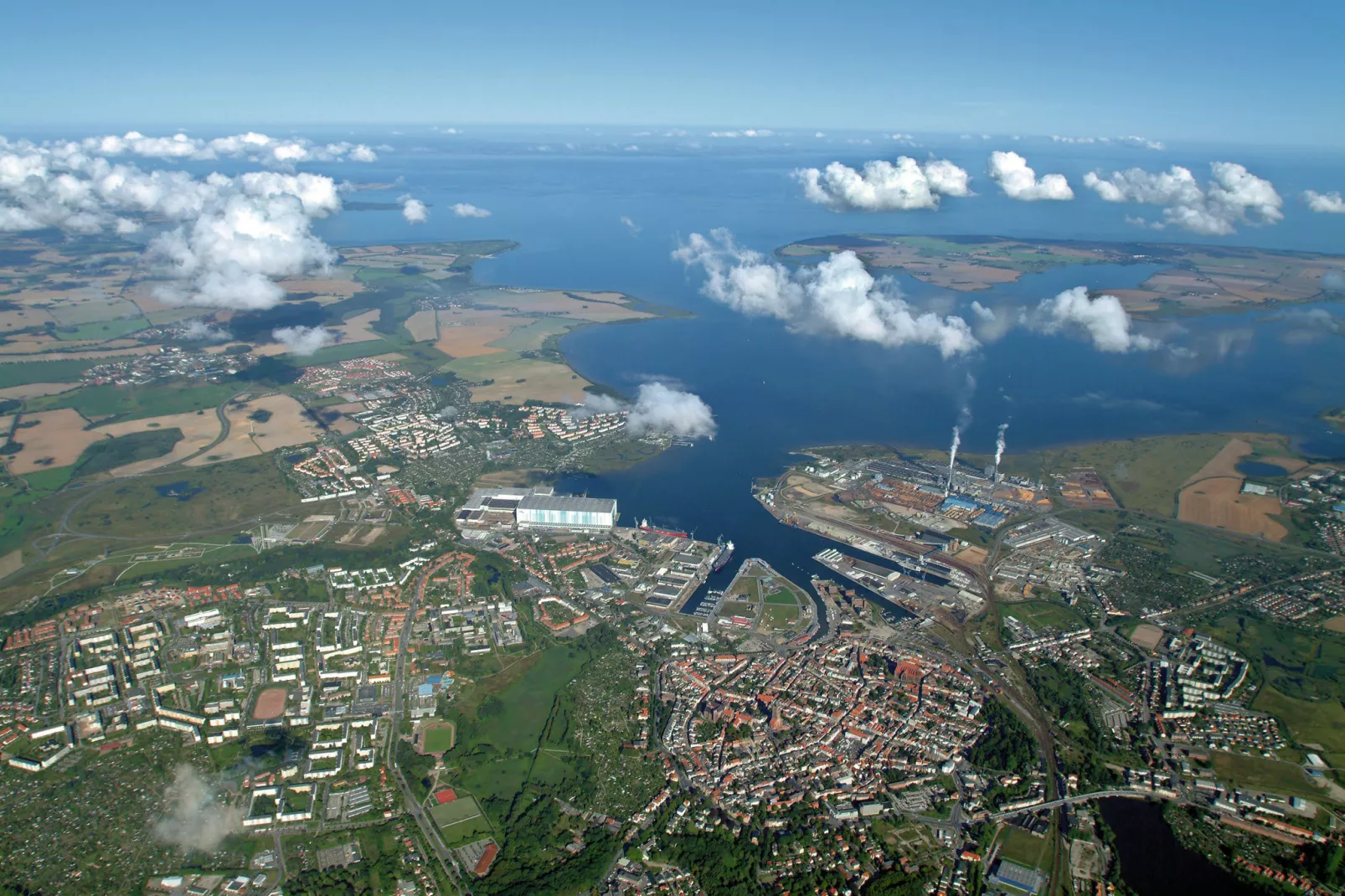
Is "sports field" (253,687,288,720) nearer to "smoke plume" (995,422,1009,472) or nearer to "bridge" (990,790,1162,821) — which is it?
"bridge" (990,790,1162,821)

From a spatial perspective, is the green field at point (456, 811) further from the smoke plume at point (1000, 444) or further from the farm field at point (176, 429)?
the smoke plume at point (1000, 444)

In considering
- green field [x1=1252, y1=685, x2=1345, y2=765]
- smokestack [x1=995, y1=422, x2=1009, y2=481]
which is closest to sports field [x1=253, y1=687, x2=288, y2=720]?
green field [x1=1252, y1=685, x2=1345, y2=765]

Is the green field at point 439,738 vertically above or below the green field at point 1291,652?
below

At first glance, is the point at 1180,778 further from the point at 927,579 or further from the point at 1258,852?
the point at 927,579

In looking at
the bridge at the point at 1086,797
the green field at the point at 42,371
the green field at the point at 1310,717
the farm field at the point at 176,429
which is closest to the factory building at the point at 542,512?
the farm field at the point at 176,429

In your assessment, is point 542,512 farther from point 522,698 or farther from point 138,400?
point 138,400

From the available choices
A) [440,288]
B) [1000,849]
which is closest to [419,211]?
[440,288]

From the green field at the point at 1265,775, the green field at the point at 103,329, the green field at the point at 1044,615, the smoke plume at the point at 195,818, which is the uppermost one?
the green field at the point at 1265,775
